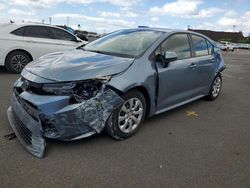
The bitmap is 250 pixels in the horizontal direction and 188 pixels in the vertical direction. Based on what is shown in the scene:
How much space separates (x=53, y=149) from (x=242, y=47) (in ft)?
220

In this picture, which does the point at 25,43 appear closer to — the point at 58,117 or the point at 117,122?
the point at 117,122

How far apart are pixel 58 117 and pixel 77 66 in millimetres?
752

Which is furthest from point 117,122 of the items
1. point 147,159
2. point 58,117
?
point 58,117

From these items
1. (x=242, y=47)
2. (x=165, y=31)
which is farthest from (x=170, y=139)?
(x=242, y=47)

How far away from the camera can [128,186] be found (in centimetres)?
303

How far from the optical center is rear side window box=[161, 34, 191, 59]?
193 inches

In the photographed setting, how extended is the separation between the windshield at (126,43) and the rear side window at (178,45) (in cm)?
20

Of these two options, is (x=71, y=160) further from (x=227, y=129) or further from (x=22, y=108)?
(x=227, y=129)

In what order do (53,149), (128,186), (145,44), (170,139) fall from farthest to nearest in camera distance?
(145,44) < (170,139) < (53,149) < (128,186)

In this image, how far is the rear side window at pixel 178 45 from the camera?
489 centimetres

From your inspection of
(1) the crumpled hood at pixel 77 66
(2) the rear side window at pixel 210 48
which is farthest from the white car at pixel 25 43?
(2) the rear side window at pixel 210 48

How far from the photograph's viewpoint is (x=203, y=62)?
593 centimetres

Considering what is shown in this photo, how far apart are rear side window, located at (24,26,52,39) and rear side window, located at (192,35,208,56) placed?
17.1 feet

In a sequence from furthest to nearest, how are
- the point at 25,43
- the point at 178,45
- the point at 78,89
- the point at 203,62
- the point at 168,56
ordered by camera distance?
1. the point at 25,43
2. the point at 203,62
3. the point at 178,45
4. the point at 168,56
5. the point at 78,89
